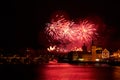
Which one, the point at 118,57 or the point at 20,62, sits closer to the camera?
the point at 118,57

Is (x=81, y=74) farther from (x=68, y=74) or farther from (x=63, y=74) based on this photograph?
(x=63, y=74)

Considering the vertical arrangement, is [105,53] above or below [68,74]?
above

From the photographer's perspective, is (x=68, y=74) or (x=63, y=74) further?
(x=68, y=74)

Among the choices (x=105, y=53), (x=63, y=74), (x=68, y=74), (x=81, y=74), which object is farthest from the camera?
(x=105, y=53)

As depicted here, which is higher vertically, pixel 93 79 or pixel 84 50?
pixel 84 50

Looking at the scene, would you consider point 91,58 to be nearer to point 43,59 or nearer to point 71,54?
point 71,54

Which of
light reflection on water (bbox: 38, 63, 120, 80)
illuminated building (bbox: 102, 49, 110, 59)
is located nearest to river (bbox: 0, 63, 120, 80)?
light reflection on water (bbox: 38, 63, 120, 80)

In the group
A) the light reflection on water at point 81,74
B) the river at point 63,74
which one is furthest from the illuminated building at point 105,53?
the light reflection on water at point 81,74

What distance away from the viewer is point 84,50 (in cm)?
6912

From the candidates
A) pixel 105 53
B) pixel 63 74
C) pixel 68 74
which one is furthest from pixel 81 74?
pixel 105 53

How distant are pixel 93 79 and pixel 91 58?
32.1 metres

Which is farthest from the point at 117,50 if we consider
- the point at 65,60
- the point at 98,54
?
the point at 65,60

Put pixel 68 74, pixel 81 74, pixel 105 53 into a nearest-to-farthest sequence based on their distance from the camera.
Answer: pixel 68 74
pixel 81 74
pixel 105 53

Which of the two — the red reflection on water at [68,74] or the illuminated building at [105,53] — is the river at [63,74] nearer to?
the red reflection on water at [68,74]
